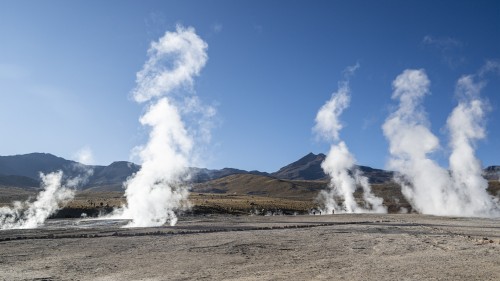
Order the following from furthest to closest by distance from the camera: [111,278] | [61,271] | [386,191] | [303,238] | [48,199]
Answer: [386,191] → [48,199] → [303,238] → [61,271] → [111,278]

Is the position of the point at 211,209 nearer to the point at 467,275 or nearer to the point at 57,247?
the point at 57,247

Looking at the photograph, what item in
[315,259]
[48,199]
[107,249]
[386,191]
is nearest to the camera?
[315,259]

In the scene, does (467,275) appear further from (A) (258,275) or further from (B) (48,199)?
(B) (48,199)

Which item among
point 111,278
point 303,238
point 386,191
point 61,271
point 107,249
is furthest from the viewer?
point 386,191

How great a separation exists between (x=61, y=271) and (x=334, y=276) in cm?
1202

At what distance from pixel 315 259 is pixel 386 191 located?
16391cm

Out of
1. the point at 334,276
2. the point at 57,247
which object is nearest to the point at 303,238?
the point at 334,276

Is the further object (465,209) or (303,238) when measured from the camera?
(465,209)

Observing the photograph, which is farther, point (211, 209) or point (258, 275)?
point (211, 209)

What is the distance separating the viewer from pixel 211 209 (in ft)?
252

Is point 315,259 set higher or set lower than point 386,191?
lower

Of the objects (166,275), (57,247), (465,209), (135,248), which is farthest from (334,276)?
(465,209)

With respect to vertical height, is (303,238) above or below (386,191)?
below

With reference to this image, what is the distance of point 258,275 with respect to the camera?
18.7 m
